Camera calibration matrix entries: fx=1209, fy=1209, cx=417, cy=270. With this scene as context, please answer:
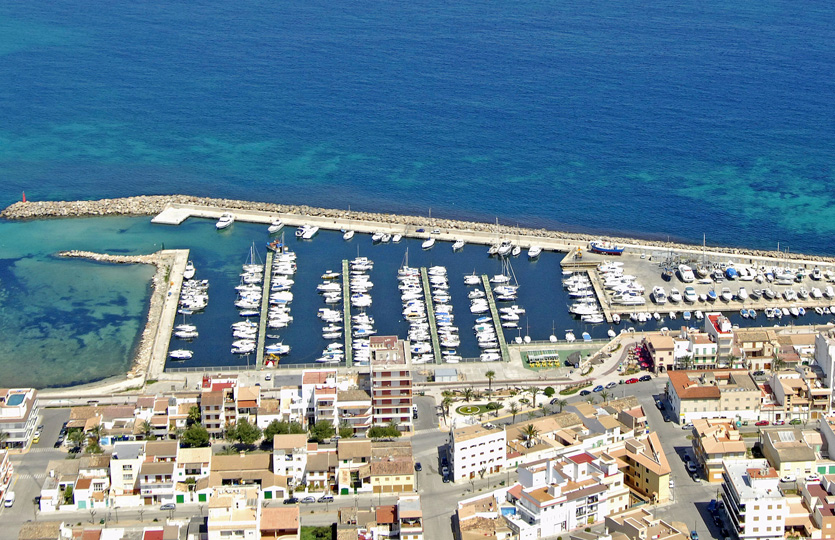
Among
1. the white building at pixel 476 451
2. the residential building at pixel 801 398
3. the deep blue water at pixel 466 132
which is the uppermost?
the deep blue water at pixel 466 132

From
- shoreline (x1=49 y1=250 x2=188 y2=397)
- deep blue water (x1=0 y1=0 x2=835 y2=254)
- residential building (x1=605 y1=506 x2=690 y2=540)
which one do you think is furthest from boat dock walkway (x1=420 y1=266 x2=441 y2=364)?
residential building (x1=605 y1=506 x2=690 y2=540)

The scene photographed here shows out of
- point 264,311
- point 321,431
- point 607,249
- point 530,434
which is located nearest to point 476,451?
point 530,434

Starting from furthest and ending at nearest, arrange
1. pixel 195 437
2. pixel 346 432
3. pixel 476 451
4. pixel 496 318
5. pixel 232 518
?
pixel 496 318 → pixel 346 432 → pixel 195 437 → pixel 476 451 → pixel 232 518

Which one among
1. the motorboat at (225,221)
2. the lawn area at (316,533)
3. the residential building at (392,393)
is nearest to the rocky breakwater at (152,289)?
the motorboat at (225,221)

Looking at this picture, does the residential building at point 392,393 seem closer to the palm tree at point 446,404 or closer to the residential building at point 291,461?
the palm tree at point 446,404

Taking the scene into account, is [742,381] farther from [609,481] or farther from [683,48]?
[683,48]

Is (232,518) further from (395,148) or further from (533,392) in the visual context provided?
(395,148)
